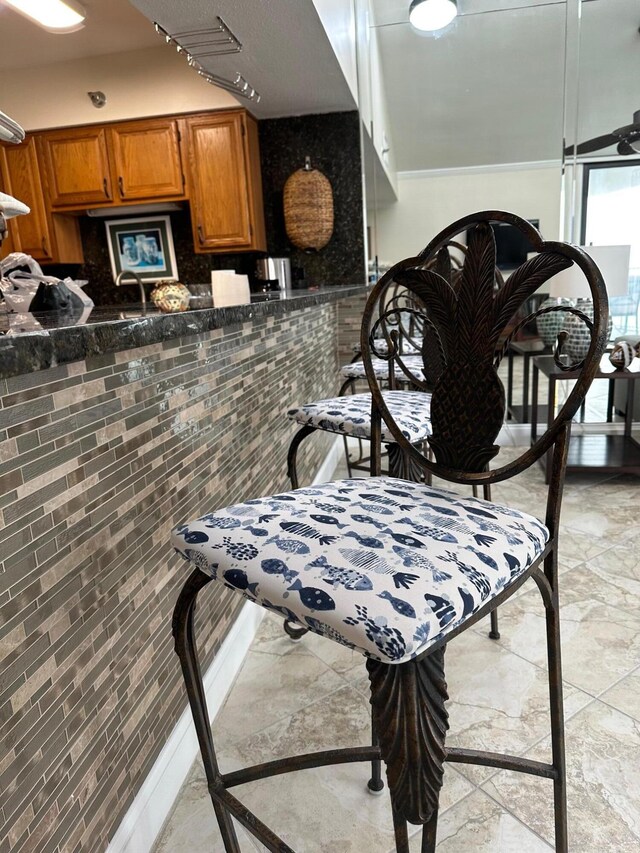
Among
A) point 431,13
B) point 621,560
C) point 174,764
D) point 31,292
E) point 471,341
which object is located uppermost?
point 431,13

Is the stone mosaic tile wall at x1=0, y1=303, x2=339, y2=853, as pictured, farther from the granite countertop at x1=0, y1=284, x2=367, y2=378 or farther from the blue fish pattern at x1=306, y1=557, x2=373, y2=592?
the blue fish pattern at x1=306, y1=557, x2=373, y2=592

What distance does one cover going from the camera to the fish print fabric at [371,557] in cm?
61

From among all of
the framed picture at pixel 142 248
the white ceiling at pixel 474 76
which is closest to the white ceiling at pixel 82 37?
the white ceiling at pixel 474 76

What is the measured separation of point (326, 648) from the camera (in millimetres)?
1681

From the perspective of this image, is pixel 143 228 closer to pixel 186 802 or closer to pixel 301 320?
pixel 301 320

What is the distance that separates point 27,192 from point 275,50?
2.43 metres

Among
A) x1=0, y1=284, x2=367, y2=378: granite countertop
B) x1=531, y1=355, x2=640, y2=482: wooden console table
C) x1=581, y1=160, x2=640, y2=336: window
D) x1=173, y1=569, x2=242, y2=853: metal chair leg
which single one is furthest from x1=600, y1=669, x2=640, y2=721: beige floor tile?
x1=581, y1=160, x2=640, y2=336: window

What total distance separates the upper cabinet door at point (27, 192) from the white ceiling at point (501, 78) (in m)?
2.55

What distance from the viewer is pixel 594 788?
1178 mm

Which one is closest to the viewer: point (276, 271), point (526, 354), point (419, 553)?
point (419, 553)

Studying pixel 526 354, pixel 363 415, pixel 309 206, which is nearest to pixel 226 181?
pixel 309 206

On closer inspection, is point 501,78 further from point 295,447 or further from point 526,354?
point 295,447

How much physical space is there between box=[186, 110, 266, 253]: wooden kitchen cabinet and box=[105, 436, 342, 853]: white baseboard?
2.88 m

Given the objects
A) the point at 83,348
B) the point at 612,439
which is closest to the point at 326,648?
the point at 83,348
